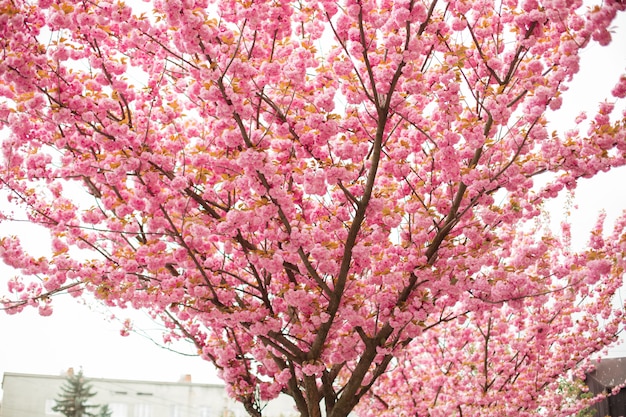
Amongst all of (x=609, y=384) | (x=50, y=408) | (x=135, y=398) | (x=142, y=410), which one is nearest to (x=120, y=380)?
(x=135, y=398)

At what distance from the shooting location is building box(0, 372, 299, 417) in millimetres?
6504

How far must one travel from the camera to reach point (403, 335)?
362cm

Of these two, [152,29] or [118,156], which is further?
[152,29]

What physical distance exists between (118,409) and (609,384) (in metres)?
6.01

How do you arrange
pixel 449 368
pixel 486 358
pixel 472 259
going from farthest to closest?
pixel 449 368 → pixel 486 358 → pixel 472 259

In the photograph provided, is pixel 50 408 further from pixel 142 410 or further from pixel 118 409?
pixel 142 410

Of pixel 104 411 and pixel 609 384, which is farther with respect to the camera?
pixel 609 384

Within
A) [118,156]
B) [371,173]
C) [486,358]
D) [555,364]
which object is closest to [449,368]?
[486,358]

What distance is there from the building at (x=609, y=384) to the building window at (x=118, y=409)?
560 cm

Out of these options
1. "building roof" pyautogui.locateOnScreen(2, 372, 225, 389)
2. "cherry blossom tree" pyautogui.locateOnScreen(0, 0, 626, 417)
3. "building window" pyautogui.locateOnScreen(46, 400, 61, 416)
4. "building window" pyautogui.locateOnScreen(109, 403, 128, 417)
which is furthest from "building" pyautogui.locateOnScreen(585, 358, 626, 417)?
"building window" pyautogui.locateOnScreen(46, 400, 61, 416)

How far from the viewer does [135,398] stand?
7.20 meters

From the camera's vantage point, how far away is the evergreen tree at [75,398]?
267 inches

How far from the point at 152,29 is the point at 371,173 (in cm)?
149

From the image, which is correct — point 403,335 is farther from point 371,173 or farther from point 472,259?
point 371,173
